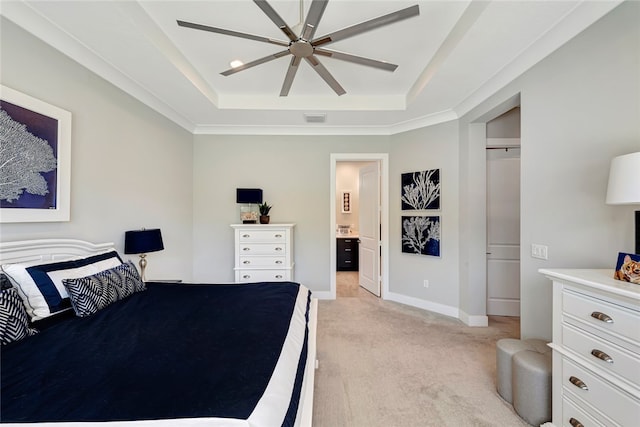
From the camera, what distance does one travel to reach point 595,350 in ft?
4.46

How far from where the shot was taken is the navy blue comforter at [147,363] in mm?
874

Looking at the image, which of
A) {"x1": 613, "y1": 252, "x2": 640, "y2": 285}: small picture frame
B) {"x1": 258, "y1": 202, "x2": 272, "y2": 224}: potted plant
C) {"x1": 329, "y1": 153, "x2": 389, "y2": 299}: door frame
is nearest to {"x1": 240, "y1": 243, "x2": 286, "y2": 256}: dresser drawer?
{"x1": 258, "y1": 202, "x2": 272, "y2": 224}: potted plant

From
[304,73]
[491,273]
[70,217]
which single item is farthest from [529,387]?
[70,217]

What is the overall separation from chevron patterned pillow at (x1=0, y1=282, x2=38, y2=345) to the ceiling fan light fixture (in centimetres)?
321

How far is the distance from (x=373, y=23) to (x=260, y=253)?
2980 millimetres

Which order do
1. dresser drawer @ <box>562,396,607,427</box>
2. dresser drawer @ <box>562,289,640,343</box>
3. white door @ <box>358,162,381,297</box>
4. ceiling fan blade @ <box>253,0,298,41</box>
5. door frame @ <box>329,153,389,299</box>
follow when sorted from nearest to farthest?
dresser drawer @ <box>562,289,640,343</box>, dresser drawer @ <box>562,396,607,427</box>, ceiling fan blade @ <box>253,0,298,41</box>, door frame @ <box>329,153,389,299</box>, white door @ <box>358,162,381,297</box>

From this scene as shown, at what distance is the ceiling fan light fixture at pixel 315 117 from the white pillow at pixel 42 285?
9.77 ft

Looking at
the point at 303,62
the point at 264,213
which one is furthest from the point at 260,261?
the point at 303,62

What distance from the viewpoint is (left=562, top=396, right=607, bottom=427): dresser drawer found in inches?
54.0

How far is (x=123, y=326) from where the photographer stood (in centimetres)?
150

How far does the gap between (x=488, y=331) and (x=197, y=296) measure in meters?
3.22

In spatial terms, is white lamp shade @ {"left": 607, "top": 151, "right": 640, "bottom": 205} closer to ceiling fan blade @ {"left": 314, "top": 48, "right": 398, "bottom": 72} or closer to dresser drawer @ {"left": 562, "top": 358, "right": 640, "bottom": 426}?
dresser drawer @ {"left": 562, "top": 358, "right": 640, "bottom": 426}

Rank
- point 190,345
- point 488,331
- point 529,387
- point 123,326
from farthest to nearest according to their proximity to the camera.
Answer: point 488,331 → point 529,387 → point 123,326 → point 190,345

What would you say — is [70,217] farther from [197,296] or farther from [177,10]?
[177,10]
